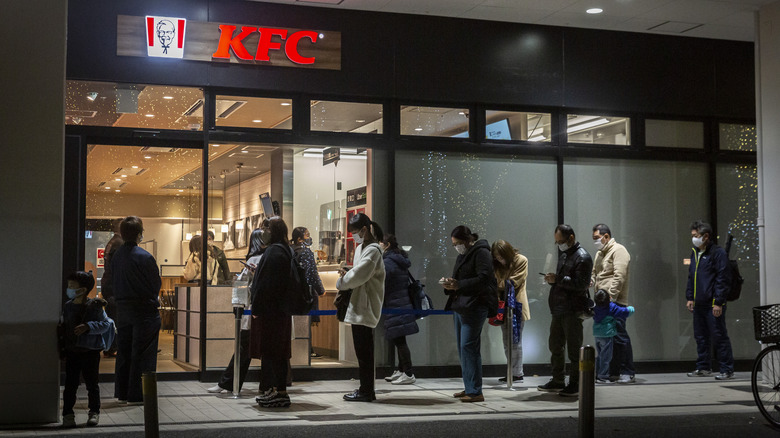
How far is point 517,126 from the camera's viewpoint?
11828 millimetres

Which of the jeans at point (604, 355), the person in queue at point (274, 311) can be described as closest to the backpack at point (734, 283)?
the jeans at point (604, 355)

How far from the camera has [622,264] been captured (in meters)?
11.0

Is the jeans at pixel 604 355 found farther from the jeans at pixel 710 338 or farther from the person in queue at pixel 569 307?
the jeans at pixel 710 338

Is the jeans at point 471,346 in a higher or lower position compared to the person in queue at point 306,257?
lower

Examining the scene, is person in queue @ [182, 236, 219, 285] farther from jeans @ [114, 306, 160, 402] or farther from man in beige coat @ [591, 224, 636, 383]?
man in beige coat @ [591, 224, 636, 383]

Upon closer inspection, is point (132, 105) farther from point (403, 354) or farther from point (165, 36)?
point (403, 354)

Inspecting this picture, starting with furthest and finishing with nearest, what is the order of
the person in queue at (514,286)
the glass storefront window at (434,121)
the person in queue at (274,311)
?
the glass storefront window at (434,121)
the person in queue at (514,286)
the person in queue at (274,311)

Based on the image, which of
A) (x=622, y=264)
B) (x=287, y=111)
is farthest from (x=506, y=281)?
(x=287, y=111)

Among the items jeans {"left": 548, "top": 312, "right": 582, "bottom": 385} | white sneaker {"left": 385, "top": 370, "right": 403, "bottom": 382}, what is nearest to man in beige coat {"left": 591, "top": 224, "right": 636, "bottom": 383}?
jeans {"left": 548, "top": 312, "right": 582, "bottom": 385}

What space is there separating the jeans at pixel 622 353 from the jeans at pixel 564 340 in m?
1.44

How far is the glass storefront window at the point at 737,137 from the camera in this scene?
12594 mm

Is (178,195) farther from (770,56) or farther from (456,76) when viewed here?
(770,56)

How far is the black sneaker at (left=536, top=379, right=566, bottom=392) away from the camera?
9766mm

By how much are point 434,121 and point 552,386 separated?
3.71m
